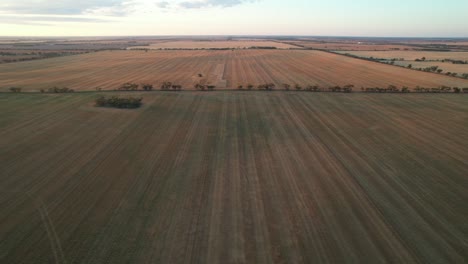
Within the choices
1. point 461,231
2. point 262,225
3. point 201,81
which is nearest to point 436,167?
point 461,231

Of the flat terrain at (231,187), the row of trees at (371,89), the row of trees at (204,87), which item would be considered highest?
the row of trees at (204,87)

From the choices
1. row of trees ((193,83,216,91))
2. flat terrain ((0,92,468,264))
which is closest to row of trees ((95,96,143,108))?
flat terrain ((0,92,468,264))

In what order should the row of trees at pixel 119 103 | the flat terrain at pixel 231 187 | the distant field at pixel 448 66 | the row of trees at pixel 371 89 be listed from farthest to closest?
the distant field at pixel 448 66
the row of trees at pixel 371 89
the row of trees at pixel 119 103
the flat terrain at pixel 231 187

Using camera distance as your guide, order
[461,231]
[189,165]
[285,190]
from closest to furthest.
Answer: [461,231]
[285,190]
[189,165]

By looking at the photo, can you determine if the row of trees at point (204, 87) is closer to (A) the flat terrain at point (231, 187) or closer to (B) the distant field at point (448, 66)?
(A) the flat terrain at point (231, 187)

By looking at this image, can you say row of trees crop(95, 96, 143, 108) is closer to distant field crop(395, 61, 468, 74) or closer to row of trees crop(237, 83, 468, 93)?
row of trees crop(237, 83, 468, 93)

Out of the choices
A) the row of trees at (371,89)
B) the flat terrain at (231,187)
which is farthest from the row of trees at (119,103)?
the row of trees at (371,89)

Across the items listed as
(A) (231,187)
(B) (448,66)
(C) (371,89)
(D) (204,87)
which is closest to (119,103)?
(D) (204,87)

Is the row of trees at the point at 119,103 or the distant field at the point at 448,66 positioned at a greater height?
the distant field at the point at 448,66

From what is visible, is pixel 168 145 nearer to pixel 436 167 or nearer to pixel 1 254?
pixel 1 254
